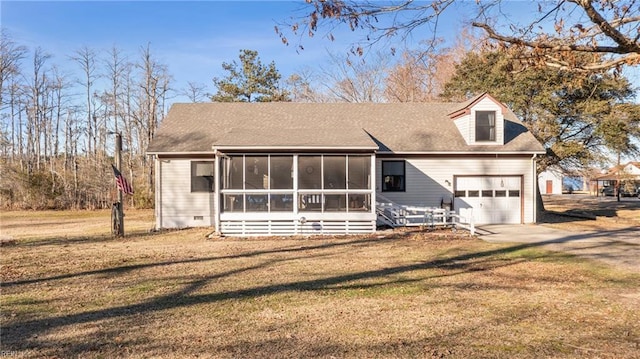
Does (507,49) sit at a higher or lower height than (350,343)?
higher

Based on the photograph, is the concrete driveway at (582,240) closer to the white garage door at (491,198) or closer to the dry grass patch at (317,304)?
the white garage door at (491,198)

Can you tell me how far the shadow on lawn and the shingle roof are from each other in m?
5.58

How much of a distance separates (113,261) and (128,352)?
20.4 feet

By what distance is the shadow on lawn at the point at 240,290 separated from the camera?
5.23 metres

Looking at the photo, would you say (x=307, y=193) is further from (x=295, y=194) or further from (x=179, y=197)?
(x=179, y=197)

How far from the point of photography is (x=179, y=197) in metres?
17.1

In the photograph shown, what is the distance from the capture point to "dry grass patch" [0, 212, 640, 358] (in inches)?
179

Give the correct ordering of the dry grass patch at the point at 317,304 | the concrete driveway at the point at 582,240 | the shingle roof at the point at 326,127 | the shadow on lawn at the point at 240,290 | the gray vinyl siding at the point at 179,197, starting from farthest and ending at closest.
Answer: the gray vinyl siding at the point at 179,197 < the shingle roof at the point at 326,127 < the concrete driveway at the point at 582,240 < the shadow on lawn at the point at 240,290 < the dry grass patch at the point at 317,304

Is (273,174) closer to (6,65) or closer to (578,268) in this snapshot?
(578,268)

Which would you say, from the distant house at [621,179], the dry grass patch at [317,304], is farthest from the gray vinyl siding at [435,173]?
the distant house at [621,179]

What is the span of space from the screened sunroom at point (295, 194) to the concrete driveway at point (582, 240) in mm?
4332

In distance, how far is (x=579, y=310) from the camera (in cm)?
589

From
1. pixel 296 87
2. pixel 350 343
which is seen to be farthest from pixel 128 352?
pixel 296 87

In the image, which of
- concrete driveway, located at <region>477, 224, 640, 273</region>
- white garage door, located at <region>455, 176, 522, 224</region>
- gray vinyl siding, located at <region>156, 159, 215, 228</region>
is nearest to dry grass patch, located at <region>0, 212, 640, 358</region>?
concrete driveway, located at <region>477, 224, 640, 273</region>
